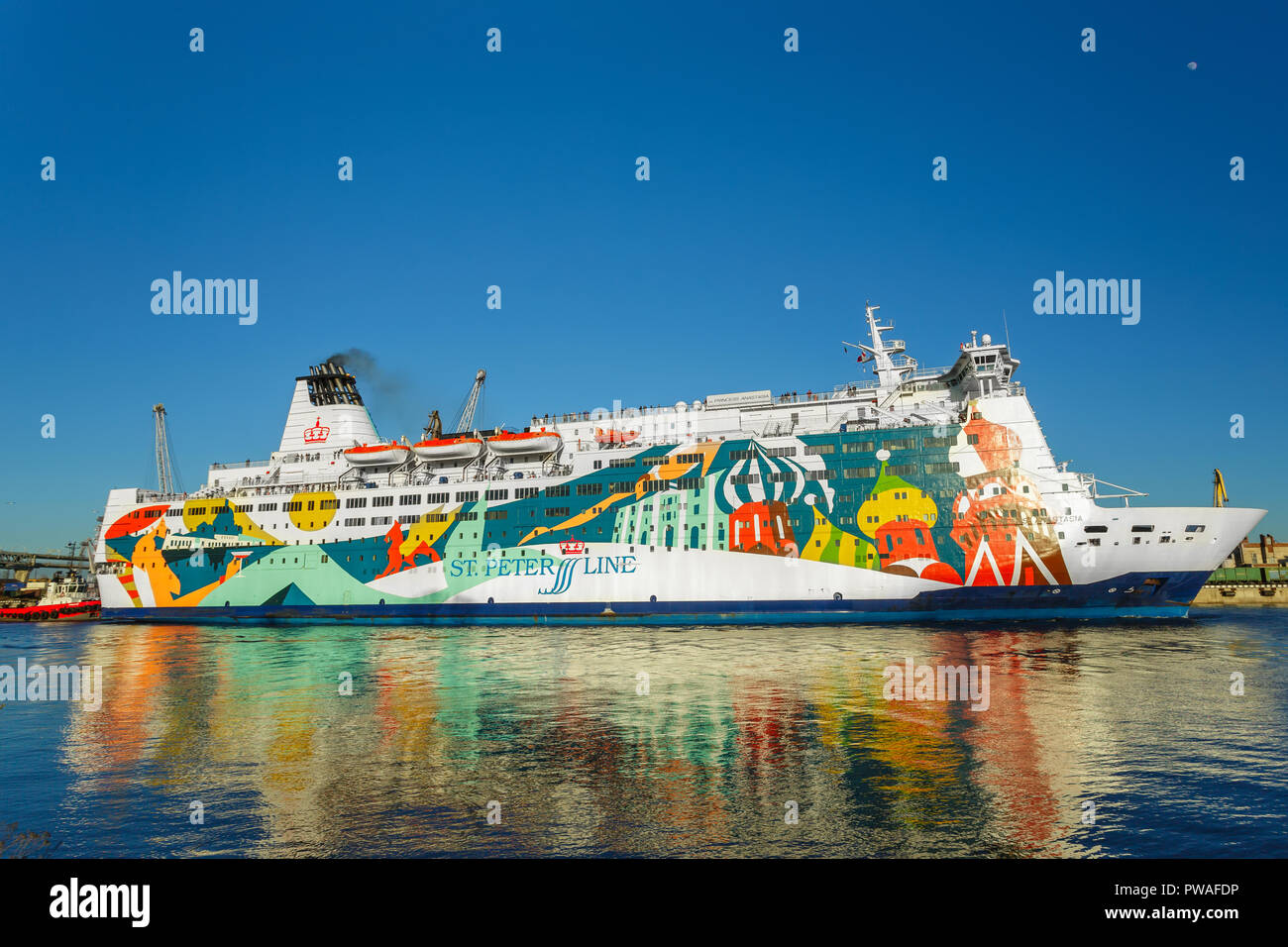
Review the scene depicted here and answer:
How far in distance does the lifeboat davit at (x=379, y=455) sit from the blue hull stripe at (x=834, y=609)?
11.6 meters

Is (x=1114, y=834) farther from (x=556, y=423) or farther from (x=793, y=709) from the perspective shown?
(x=556, y=423)

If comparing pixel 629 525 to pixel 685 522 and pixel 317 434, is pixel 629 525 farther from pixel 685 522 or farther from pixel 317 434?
pixel 317 434

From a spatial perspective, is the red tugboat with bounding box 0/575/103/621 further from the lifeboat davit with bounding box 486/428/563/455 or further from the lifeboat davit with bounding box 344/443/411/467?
the lifeboat davit with bounding box 486/428/563/455

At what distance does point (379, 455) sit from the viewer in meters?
61.8

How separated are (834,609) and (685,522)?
11118 mm

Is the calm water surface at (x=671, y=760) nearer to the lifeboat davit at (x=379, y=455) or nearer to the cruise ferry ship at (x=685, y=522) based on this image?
the cruise ferry ship at (x=685, y=522)

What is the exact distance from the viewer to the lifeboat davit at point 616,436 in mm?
57156

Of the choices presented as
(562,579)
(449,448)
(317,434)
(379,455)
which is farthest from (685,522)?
(317,434)

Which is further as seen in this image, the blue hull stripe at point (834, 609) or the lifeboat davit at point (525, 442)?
the lifeboat davit at point (525, 442)

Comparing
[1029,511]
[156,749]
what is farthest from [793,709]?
[1029,511]

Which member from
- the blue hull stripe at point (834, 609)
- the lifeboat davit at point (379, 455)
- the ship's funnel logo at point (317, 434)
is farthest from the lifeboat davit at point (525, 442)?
the ship's funnel logo at point (317, 434)

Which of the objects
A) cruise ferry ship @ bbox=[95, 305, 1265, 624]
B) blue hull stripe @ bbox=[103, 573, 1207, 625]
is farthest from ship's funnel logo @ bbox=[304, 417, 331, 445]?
blue hull stripe @ bbox=[103, 573, 1207, 625]

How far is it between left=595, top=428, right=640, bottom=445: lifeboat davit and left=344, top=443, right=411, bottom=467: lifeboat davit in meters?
16.3

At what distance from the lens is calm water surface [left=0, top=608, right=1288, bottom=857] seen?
11.4m
